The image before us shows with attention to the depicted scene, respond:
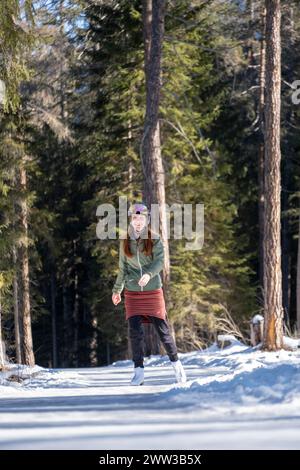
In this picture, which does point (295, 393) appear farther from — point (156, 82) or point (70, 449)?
point (156, 82)

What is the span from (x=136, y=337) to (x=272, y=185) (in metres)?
5.32

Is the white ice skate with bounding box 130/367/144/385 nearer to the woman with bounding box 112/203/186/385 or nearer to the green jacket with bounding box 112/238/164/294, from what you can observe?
the woman with bounding box 112/203/186/385

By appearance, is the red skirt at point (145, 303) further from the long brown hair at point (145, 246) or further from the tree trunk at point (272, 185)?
the tree trunk at point (272, 185)

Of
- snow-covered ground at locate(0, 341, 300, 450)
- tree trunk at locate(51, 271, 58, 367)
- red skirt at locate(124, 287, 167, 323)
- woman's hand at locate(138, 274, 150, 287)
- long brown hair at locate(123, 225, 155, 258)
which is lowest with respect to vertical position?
tree trunk at locate(51, 271, 58, 367)

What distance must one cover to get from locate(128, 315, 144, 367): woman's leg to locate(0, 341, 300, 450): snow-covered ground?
58 cm

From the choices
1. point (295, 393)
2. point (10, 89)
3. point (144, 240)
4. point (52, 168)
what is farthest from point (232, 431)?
point (52, 168)

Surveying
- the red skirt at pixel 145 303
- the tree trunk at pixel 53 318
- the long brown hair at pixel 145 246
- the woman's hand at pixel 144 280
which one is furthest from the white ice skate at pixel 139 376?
the tree trunk at pixel 53 318

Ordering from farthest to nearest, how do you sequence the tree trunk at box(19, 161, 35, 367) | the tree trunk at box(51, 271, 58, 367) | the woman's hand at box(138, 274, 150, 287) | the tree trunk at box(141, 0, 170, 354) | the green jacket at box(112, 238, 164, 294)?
the tree trunk at box(51, 271, 58, 367)
the tree trunk at box(19, 161, 35, 367)
the tree trunk at box(141, 0, 170, 354)
the green jacket at box(112, 238, 164, 294)
the woman's hand at box(138, 274, 150, 287)

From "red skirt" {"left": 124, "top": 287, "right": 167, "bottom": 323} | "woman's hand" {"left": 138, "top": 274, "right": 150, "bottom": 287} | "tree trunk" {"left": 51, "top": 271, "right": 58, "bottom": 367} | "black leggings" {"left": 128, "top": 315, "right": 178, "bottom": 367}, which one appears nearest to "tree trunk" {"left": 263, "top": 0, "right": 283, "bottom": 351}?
"black leggings" {"left": 128, "top": 315, "right": 178, "bottom": 367}

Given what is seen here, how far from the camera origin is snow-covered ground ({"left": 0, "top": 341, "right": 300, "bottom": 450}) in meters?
4.30

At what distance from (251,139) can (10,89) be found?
18.3 m

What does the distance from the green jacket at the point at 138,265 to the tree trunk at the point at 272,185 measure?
15.9ft

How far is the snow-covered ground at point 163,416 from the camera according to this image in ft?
14.1

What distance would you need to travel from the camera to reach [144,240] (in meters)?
8.49
